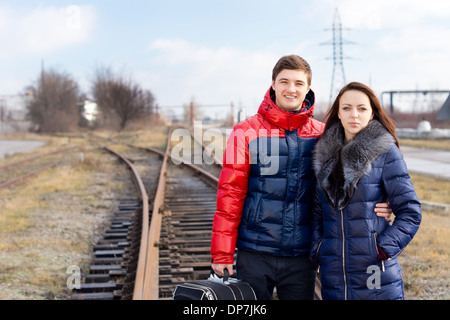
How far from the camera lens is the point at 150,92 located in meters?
49.2

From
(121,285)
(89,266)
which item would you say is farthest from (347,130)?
(89,266)

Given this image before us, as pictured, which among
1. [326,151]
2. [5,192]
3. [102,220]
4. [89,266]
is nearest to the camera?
[326,151]

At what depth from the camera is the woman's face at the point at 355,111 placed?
7.95 ft

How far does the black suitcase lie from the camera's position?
226cm

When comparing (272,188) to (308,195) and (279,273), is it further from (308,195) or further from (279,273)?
(279,273)

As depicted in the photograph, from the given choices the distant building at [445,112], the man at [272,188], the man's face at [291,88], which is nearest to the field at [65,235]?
the distant building at [445,112]

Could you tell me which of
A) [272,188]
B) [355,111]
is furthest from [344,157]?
[272,188]

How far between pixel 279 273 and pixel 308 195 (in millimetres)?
459

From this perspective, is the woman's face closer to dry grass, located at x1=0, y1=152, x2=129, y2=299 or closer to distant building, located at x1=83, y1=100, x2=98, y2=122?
dry grass, located at x1=0, y1=152, x2=129, y2=299

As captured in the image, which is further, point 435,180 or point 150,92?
point 150,92

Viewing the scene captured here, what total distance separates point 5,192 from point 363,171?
9.82 meters

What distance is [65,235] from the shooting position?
6.77m

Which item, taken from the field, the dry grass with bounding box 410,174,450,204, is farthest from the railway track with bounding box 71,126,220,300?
the dry grass with bounding box 410,174,450,204

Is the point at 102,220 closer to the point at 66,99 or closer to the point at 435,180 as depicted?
the point at 435,180
